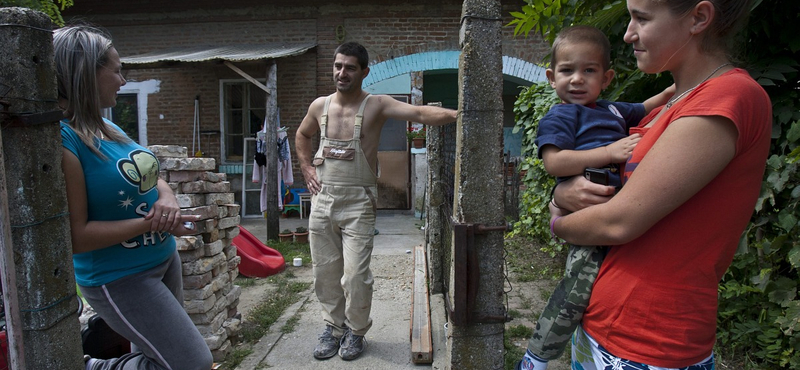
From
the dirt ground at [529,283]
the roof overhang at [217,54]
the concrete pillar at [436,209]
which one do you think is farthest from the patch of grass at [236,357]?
the roof overhang at [217,54]

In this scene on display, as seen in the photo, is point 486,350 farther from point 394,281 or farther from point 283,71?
point 283,71

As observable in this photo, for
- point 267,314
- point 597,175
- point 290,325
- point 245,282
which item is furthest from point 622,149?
point 245,282

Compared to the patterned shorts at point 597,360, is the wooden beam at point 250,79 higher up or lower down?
higher up

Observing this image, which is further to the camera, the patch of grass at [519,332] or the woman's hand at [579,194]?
the patch of grass at [519,332]

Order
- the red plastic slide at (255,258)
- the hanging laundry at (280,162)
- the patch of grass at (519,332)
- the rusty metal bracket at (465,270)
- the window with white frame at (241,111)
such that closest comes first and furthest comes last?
the rusty metal bracket at (465,270)
the patch of grass at (519,332)
the red plastic slide at (255,258)
the hanging laundry at (280,162)
the window with white frame at (241,111)

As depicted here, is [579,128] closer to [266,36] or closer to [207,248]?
[207,248]

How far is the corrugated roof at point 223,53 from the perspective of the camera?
25.6 ft

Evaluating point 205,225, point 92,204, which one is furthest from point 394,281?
point 92,204

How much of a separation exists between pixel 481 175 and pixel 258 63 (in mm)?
8379

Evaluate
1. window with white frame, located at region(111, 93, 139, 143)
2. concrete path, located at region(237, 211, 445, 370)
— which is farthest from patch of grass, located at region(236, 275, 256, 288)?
window with white frame, located at region(111, 93, 139, 143)

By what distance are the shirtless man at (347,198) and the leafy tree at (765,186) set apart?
3.82 feet

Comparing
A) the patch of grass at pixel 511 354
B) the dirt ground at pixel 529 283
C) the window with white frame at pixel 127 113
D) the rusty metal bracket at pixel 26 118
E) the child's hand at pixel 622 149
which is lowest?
the patch of grass at pixel 511 354

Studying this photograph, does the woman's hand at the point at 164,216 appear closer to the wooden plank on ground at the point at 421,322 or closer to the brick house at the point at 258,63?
the wooden plank on ground at the point at 421,322

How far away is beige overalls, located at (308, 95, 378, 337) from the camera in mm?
3180
